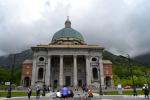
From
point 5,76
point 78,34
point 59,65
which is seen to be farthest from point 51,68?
point 5,76

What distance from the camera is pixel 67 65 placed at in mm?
87375

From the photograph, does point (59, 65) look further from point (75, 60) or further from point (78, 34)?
point (78, 34)

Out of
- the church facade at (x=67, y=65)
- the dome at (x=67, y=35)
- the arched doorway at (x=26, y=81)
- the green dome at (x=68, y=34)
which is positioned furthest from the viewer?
the green dome at (x=68, y=34)

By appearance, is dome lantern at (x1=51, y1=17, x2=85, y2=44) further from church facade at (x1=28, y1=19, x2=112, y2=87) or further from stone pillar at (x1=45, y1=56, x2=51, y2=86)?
stone pillar at (x1=45, y1=56, x2=51, y2=86)

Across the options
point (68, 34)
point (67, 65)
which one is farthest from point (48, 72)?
point (68, 34)

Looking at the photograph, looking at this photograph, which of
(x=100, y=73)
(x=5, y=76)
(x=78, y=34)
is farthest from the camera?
(x=5, y=76)

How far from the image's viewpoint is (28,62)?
85438 millimetres

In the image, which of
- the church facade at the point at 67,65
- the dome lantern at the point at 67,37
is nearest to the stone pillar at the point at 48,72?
the church facade at the point at 67,65

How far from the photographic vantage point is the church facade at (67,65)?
265 ft

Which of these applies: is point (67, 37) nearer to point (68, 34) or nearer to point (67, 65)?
point (68, 34)

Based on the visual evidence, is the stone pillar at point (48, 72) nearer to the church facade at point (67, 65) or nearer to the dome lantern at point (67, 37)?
the church facade at point (67, 65)

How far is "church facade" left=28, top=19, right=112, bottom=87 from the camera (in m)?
80.7

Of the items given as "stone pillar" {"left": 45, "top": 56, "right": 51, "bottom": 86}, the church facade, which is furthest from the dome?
"stone pillar" {"left": 45, "top": 56, "right": 51, "bottom": 86}

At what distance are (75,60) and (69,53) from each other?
10.5 feet
